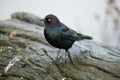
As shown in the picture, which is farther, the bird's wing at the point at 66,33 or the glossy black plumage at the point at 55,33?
the bird's wing at the point at 66,33

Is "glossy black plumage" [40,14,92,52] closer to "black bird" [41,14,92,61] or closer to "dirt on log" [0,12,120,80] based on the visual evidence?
"black bird" [41,14,92,61]

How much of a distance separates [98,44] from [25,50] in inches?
74.6

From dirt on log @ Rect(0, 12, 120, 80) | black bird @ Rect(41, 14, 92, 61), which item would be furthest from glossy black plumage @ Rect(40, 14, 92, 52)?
dirt on log @ Rect(0, 12, 120, 80)

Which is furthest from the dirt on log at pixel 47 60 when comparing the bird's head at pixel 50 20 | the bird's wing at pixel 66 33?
the bird's head at pixel 50 20

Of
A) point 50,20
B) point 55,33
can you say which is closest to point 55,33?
point 55,33

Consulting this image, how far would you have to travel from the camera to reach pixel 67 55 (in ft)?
29.3

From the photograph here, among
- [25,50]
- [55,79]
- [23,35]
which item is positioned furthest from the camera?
[23,35]

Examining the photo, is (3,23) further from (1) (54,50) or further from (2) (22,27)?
(1) (54,50)

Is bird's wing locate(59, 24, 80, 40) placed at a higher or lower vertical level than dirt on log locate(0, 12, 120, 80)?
higher

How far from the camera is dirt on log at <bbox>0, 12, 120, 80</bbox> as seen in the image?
27.3 feet

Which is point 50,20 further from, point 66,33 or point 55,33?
point 66,33

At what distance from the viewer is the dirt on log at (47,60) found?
328 inches

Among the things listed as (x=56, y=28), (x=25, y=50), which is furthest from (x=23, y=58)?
(x=56, y=28)

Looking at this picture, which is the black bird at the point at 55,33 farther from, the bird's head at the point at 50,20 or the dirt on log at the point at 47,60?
the dirt on log at the point at 47,60
